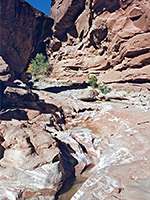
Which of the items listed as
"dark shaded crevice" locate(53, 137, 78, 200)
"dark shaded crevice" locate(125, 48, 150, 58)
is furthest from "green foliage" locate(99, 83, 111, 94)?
"dark shaded crevice" locate(53, 137, 78, 200)

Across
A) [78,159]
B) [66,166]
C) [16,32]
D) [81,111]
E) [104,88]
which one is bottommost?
[104,88]

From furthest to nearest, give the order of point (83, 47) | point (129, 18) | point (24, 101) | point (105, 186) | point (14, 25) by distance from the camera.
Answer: point (83, 47) < point (129, 18) < point (14, 25) < point (24, 101) < point (105, 186)

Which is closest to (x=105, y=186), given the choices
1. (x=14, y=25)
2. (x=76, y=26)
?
Result: (x=14, y=25)

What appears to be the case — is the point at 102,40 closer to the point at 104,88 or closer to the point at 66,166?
the point at 104,88

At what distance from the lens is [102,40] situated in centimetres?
1878

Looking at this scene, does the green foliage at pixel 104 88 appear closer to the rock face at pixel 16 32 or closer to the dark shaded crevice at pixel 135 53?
the dark shaded crevice at pixel 135 53

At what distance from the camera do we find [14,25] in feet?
37.1

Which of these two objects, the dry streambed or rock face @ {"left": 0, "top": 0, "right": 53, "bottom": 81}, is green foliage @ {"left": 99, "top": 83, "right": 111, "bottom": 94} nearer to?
the dry streambed

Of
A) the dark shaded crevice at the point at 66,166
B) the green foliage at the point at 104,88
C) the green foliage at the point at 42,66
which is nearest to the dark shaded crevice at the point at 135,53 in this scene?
the green foliage at the point at 104,88

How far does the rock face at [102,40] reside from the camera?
14.7 metres

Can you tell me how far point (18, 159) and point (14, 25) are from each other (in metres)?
10.9

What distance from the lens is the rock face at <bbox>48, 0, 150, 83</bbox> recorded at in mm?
14656

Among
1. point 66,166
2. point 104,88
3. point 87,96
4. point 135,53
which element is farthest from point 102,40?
point 66,166

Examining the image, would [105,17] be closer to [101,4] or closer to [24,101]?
[101,4]
